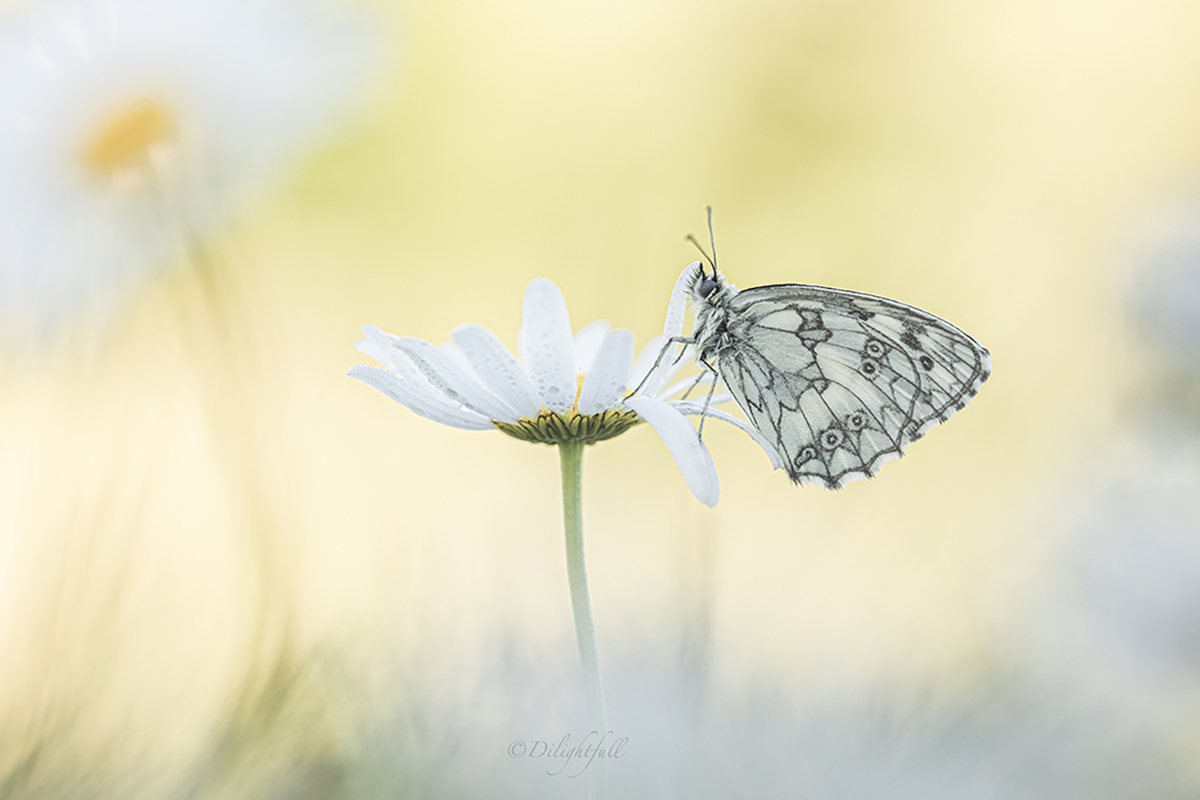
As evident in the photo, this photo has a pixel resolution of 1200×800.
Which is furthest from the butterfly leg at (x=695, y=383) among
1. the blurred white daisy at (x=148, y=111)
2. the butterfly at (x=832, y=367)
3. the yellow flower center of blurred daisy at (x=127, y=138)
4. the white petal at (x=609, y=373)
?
the yellow flower center of blurred daisy at (x=127, y=138)

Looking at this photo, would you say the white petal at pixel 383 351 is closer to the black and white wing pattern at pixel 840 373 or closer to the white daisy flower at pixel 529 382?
the white daisy flower at pixel 529 382

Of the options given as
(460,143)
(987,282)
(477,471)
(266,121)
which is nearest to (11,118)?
(266,121)

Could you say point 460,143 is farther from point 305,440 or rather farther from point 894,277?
point 305,440

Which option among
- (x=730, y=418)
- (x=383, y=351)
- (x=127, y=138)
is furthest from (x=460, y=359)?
(x=127, y=138)

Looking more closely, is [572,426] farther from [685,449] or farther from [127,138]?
[127,138]

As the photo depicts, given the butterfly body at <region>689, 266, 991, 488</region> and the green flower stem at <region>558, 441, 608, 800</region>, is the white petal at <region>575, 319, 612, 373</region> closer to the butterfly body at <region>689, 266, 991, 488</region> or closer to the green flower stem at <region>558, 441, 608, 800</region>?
the butterfly body at <region>689, 266, 991, 488</region>

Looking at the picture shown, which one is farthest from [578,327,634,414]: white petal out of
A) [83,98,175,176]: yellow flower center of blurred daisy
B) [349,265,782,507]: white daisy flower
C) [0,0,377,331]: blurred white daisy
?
[83,98,175,176]: yellow flower center of blurred daisy

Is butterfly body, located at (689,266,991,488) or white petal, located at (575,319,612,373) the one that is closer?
butterfly body, located at (689,266,991,488)
